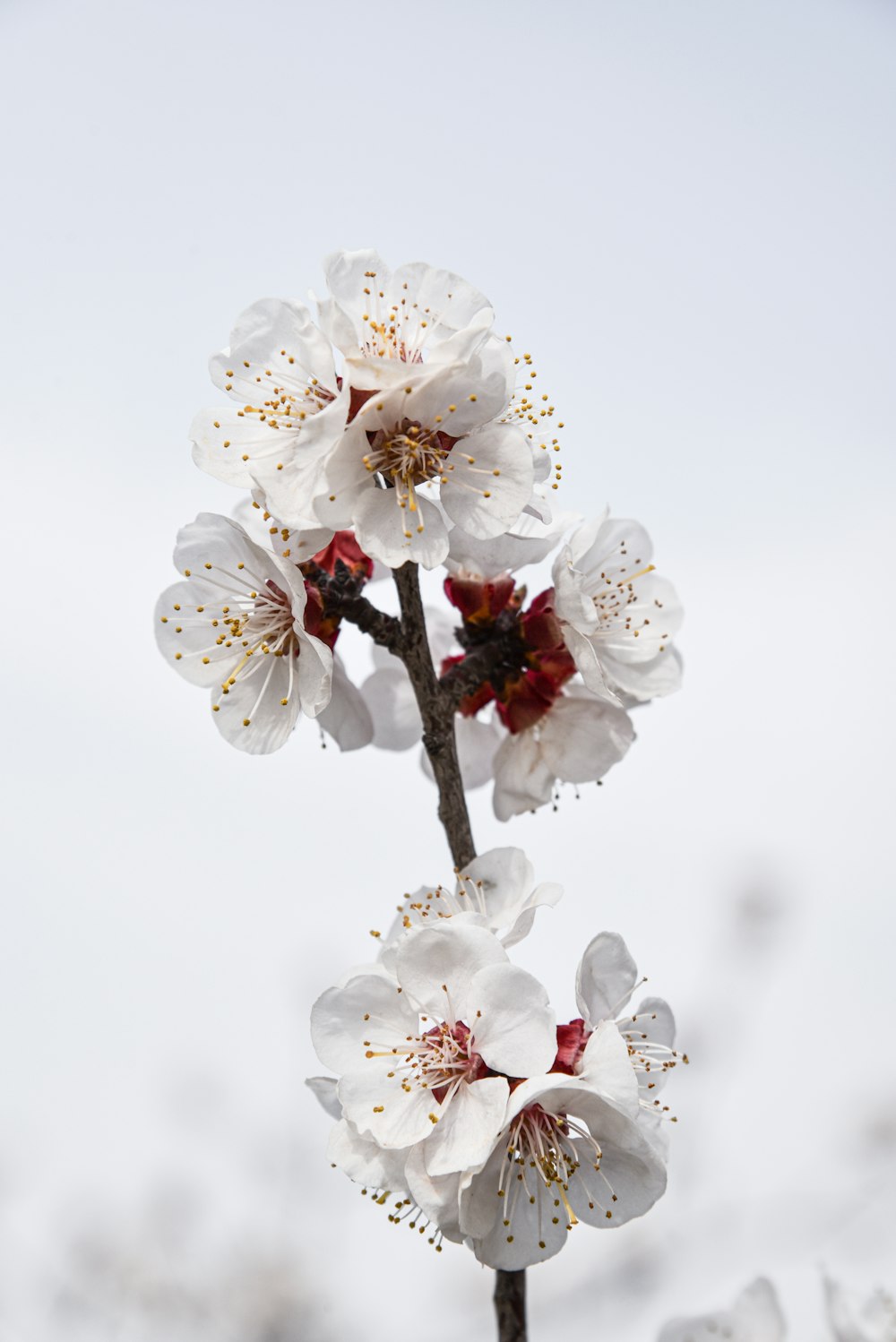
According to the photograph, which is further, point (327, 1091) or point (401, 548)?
point (327, 1091)

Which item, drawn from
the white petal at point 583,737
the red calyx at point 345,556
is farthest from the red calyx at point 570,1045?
the red calyx at point 345,556

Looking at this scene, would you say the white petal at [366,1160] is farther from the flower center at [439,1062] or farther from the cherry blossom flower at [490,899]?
the cherry blossom flower at [490,899]

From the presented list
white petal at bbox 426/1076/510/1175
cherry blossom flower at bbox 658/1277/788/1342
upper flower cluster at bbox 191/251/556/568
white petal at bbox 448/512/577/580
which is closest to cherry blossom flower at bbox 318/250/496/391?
upper flower cluster at bbox 191/251/556/568

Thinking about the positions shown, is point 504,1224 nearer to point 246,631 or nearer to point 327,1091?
point 327,1091

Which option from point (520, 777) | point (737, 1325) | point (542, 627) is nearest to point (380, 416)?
point (542, 627)

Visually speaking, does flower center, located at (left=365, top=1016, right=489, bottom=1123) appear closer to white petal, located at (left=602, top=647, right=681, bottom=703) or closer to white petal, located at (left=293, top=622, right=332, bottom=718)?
white petal, located at (left=293, top=622, right=332, bottom=718)

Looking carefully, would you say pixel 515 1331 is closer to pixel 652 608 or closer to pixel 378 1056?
pixel 378 1056
